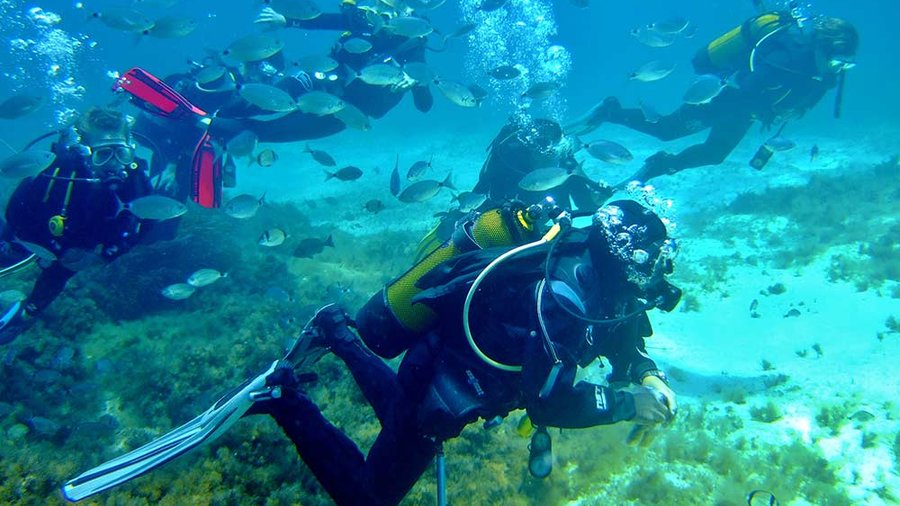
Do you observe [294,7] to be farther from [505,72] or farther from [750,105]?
[750,105]

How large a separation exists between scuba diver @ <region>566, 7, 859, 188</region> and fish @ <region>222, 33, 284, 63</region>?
6.26 metres

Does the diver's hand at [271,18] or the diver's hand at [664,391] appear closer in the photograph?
the diver's hand at [664,391]

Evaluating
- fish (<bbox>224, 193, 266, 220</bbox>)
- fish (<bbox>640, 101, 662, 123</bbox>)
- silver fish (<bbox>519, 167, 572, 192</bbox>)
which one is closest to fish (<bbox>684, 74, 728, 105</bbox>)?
fish (<bbox>640, 101, 662, 123</bbox>)

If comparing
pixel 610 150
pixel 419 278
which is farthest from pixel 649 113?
pixel 419 278

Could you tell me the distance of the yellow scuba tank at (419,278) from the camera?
3.46m

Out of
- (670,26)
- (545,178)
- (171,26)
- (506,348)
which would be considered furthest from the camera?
(670,26)

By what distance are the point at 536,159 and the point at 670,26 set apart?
15.4 ft

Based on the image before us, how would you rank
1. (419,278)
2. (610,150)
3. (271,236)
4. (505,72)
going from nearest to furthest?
(419,278), (271,236), (610,150), (505,72)

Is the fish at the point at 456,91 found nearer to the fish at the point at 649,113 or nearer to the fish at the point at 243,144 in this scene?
the fish at the point at 243,144

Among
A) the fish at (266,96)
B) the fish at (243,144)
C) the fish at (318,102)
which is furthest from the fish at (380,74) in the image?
the fish at (243,144)

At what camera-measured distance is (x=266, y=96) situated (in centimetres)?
668

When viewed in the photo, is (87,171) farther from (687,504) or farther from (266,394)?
(687,504)

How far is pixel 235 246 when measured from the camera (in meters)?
10.3

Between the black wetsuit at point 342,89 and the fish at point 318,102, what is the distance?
174 cm
